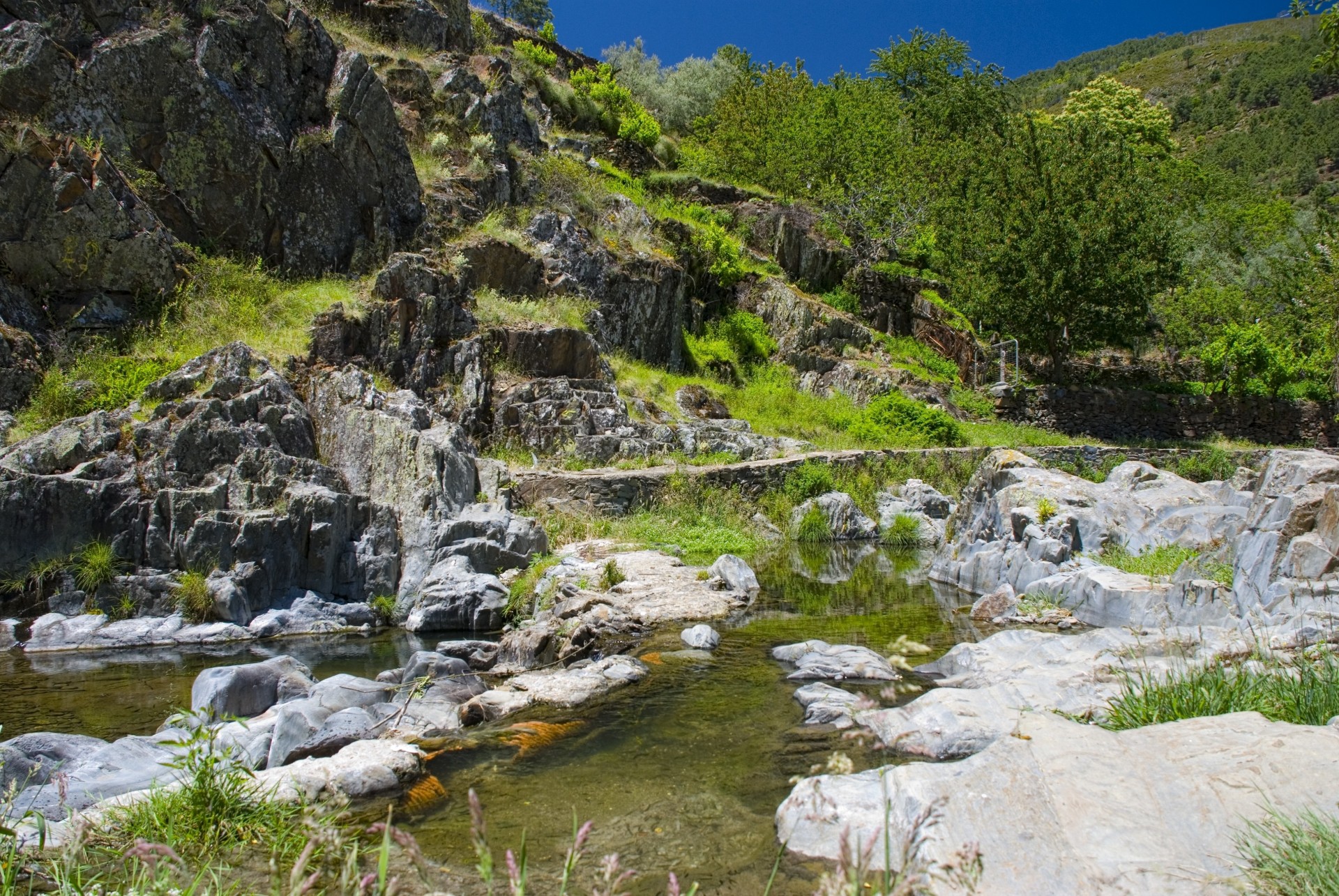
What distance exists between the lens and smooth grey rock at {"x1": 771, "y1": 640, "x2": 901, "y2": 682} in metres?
Answer: 7.49

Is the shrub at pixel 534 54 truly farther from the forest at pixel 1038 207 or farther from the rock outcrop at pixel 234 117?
the rock outcrop at pixel 234 117

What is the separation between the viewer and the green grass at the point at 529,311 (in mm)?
19848

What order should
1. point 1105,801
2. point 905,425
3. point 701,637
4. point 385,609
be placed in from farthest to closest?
point 905,425, point 385,609, point 701,637, point 1105,801

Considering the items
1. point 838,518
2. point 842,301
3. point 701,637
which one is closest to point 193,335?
point 701,637

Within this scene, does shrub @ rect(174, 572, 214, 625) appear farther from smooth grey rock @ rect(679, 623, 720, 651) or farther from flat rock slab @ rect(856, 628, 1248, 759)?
flat rock slab @ rect(856, 628, 1248, 759)

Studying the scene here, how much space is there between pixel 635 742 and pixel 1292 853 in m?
4.04

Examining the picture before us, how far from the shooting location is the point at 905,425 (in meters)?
23.6

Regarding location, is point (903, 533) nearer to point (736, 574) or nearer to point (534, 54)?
point (736, 574)

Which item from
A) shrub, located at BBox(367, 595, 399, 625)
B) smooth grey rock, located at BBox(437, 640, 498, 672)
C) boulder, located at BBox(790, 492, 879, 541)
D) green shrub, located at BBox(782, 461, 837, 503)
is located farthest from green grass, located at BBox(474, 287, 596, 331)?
A: smooth grey rock, located at BBox(437, 640, 498, 672)

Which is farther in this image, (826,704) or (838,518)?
(838,518)

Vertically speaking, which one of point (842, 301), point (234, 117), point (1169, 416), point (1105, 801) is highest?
point (234, 117)

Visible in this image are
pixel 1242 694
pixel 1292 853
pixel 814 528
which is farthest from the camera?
pixel 814 528

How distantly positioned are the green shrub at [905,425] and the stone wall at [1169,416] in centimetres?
693

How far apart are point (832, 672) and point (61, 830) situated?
18.9ft
